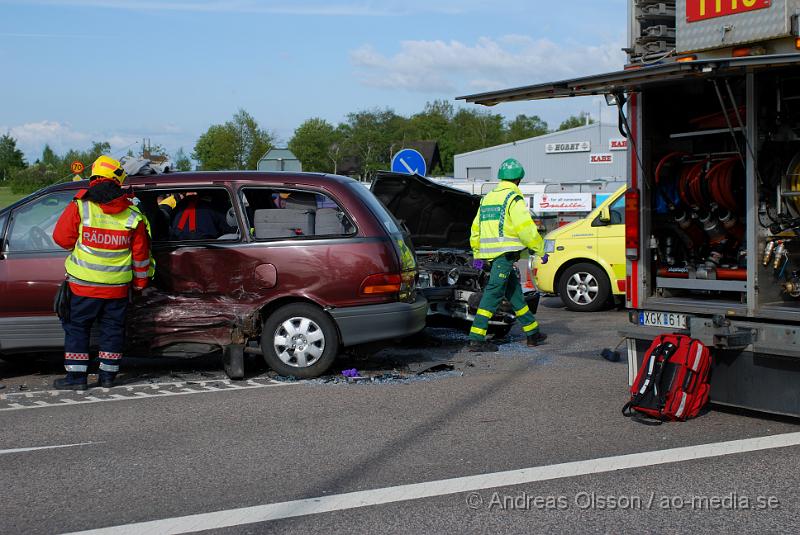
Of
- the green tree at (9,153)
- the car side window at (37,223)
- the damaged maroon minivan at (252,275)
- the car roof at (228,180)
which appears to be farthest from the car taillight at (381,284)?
the green tree at (9,153)

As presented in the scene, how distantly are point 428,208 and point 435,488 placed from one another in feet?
20.2

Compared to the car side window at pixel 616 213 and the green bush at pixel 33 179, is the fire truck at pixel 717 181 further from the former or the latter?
the green bush at pixel 33 179

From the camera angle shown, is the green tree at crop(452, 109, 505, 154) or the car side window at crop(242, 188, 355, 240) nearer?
the car side window at crop(242, 188, 355, 240)

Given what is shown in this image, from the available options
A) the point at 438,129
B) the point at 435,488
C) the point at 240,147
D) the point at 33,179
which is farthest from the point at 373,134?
the point at 435,488

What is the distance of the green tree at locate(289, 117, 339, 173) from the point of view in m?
69.7

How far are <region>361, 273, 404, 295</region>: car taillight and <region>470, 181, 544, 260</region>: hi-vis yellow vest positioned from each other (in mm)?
1583

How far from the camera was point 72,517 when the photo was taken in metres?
4.61

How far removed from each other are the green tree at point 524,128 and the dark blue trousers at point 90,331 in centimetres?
9763

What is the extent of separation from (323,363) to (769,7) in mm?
4357

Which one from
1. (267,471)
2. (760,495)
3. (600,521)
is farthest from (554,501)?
(267,471)

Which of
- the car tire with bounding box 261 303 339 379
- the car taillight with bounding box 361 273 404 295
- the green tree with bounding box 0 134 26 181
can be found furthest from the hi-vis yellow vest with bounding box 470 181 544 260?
the green tree with bounding box 0 134 26 181

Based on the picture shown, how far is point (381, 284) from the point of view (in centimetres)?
812

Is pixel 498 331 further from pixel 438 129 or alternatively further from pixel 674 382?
pixel 438 129

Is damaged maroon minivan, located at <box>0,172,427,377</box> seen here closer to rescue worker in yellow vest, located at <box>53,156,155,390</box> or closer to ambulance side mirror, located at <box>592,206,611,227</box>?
rescue worker in yellow vest, located at <box>53,156,155,390</box>
